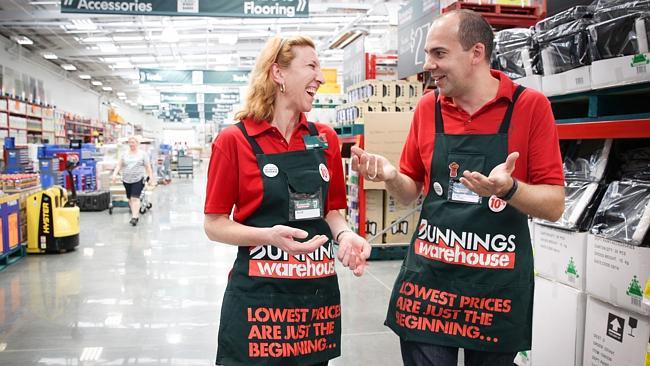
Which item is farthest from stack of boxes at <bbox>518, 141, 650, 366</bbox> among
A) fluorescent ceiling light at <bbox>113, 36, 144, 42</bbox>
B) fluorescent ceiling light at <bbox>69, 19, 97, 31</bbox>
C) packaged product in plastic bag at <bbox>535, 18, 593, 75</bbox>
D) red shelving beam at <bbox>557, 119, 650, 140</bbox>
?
fluorescent ceiling light at <bbox>113, 36, 144, 42</bbox>

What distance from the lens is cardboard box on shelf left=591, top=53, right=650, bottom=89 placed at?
7.54 feet

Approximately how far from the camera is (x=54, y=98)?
923 inches

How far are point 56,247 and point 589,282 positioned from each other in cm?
685

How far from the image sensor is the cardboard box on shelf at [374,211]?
685cm

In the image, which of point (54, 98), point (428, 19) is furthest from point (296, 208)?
point (54, 98)

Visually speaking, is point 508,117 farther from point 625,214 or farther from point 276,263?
point 625,214

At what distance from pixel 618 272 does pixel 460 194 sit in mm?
1213

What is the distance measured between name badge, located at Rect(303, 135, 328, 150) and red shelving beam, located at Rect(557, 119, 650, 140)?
1440mm

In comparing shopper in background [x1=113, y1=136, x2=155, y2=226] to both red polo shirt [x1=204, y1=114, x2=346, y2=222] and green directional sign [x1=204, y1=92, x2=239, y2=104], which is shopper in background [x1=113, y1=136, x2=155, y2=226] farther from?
green directional sign [x1=204, y1=92, x2=239, y2=104]

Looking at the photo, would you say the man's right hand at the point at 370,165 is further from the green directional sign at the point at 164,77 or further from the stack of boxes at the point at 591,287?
the green directional sign at the point at 164,77

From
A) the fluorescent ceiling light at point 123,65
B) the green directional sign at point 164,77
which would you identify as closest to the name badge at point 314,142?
the green directional sign at point 164,77

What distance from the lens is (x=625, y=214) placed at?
8.15ft

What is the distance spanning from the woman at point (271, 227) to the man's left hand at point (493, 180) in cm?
40

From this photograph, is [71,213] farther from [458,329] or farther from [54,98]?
[54,98]
